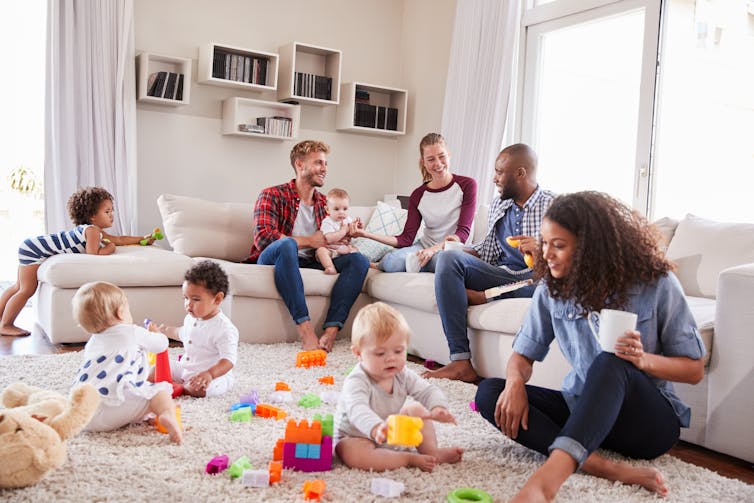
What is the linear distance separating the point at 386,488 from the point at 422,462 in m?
0.19

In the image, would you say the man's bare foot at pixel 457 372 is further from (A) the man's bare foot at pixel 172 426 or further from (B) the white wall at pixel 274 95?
(B) the white wall at pixel 274 95

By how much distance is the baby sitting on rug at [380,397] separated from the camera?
174cm

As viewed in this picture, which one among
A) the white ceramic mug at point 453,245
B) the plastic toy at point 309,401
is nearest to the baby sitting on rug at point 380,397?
the plastic toy at point 309,401

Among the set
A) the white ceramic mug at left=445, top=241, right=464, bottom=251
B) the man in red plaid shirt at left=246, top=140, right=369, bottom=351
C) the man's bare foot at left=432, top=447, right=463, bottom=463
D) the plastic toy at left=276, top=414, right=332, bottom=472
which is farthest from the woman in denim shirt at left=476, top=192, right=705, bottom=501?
the man in red plaid shirt at left=246, top=140, right=369, bottom=351

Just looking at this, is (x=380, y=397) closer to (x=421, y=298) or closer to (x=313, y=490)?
(x=313, y=490)

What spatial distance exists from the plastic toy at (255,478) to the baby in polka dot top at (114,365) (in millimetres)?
392

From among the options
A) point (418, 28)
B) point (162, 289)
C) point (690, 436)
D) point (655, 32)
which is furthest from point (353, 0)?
point (690, 436)

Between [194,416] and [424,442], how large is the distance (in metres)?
0.81

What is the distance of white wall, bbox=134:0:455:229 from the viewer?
16.5 feet

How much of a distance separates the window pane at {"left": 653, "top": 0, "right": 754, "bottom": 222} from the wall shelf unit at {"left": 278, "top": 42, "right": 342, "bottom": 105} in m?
2.47

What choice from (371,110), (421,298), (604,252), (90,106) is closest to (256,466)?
(604,252)

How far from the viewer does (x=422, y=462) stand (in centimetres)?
180

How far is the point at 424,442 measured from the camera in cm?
189

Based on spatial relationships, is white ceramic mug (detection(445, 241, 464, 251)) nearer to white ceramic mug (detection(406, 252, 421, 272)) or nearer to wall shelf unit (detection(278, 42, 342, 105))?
white ceramic mug (detection(406, 252, 421, 272))
